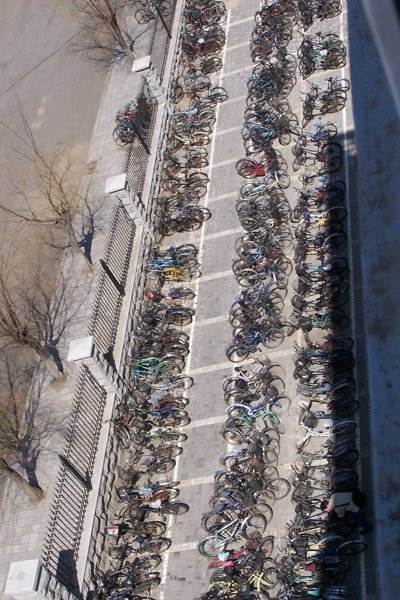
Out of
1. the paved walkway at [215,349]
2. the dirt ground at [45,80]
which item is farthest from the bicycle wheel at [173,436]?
the dirt ground at [45,80]

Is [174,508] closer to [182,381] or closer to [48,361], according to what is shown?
[182,381]

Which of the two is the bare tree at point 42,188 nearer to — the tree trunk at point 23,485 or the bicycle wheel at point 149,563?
the tree trunk at point 23,485

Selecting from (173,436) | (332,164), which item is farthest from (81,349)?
(332,164)

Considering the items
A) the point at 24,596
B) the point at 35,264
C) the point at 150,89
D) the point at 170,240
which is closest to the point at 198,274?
the point at 170,240

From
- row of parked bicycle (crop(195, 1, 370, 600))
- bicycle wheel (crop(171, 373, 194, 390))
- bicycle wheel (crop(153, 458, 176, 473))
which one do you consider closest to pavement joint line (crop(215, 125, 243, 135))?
row of parked bicycle (crop(195, 1, 370, 600))

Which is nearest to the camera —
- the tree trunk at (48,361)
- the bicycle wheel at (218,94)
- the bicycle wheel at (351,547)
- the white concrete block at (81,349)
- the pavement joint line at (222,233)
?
the bicycle wheel at (351,547)

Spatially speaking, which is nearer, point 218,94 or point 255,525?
point 255,525
